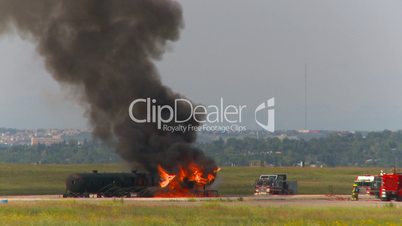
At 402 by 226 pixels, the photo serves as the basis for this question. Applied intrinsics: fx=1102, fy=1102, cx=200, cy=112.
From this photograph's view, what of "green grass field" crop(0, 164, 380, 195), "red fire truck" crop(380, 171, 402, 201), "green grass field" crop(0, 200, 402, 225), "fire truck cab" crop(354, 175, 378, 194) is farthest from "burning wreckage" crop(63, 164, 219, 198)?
"fire truck cab" crop(354, 175, 378, 194)

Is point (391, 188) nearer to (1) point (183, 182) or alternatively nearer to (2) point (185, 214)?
(1) point (183, 182)

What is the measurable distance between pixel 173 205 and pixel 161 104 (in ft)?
82.7

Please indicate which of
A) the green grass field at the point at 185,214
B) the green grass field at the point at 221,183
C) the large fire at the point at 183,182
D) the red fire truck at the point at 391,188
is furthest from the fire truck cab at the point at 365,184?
the green grass field at the point at 185,214

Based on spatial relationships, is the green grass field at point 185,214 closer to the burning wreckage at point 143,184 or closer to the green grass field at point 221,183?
the burning wreckage at point 143,184

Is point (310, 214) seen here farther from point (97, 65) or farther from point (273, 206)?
point (97, 65)

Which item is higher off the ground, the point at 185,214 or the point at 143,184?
the point at 143,184

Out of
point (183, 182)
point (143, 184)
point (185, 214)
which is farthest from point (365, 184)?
point (185, 214)

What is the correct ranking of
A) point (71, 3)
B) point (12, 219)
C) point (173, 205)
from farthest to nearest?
point (71, 3) < point (173, 205) < point (12, 219)

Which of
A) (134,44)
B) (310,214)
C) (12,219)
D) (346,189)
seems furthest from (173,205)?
(346,189)

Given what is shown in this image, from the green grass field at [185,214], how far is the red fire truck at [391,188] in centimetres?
2013

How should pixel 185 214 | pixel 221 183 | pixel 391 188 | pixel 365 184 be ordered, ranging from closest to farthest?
pixel 185 214
pixel 391 188
pixel 365 184
pixel 221 183

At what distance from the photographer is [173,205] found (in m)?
88.2

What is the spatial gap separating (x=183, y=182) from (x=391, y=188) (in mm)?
20524

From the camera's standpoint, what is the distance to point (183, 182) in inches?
4281
